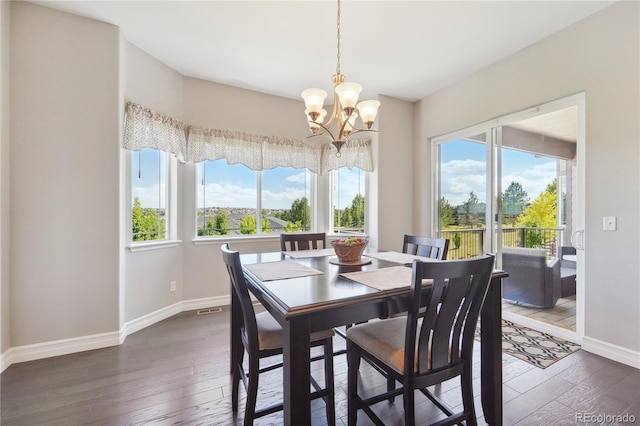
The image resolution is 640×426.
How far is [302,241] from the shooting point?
2.72 meters

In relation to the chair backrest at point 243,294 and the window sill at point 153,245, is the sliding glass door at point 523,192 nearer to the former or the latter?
the chair backrest at point 243,294

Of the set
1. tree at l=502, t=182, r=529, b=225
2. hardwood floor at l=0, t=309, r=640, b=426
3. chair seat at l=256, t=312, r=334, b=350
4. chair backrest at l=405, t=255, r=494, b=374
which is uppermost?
tree at l=502, t=182, r=529, b=225

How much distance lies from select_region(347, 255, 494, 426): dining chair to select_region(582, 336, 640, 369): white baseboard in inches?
70.3

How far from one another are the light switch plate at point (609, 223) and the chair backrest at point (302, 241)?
238cm

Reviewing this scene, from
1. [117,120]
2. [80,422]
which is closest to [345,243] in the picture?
[80,422]

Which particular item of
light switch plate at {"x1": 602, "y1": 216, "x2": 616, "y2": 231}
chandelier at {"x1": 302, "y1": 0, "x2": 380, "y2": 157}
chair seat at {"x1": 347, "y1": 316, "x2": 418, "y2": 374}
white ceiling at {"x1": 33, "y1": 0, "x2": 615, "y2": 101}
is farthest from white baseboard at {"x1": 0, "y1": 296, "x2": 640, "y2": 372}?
white ceiling at {"x1": 33, "y1": 0, "x2": 615, "y2": 101}

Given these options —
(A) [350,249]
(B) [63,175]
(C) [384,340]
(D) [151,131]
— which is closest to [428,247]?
(A) [350,249]

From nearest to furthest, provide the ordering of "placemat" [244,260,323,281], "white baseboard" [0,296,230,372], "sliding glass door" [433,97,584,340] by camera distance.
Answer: "placemat" [244,260,323,281] < "white baseboard" [0,296,230,372] < "sliding glass door" [433,97,584,340]

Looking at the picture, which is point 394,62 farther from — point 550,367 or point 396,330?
point 550,367

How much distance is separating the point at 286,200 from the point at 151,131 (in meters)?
1.86

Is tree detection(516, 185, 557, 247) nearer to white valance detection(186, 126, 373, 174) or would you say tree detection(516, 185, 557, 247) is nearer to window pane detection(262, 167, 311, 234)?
white valance detection(186, 126, 373, 174)

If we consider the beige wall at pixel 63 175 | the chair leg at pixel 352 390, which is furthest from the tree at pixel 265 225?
the chair leg at pixel 352 390

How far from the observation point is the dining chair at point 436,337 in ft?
3.79

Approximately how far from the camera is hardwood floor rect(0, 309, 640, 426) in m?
1.62
